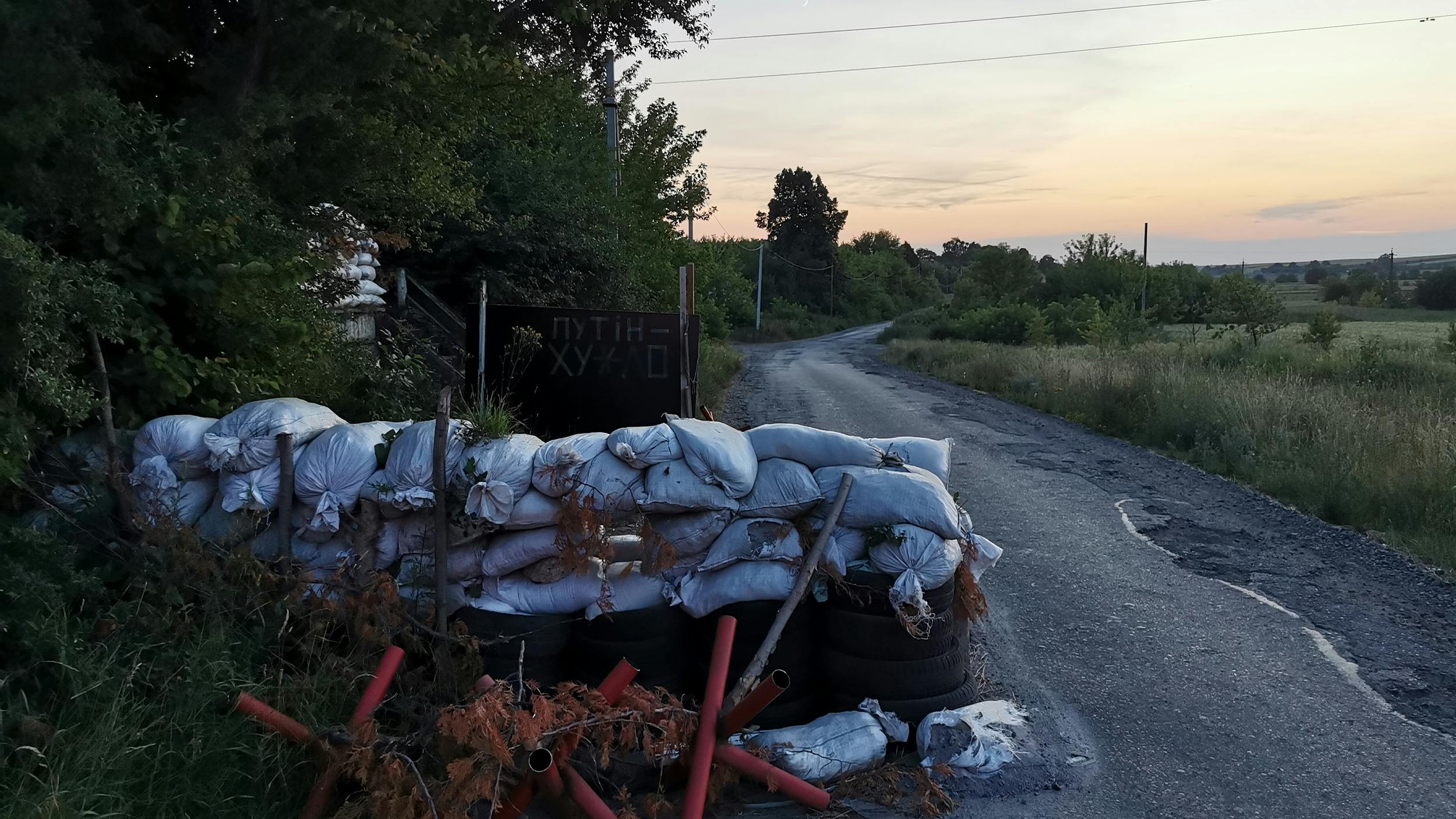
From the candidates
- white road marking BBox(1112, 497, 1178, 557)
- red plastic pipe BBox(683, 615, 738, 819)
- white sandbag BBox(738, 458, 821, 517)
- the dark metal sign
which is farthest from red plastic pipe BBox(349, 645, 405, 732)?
white road marking BBox(1112, 497, 1178, 557)

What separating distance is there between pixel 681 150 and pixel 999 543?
1515 cm

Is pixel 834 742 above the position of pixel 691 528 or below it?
below

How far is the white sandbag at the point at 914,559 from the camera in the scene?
4.07 meters

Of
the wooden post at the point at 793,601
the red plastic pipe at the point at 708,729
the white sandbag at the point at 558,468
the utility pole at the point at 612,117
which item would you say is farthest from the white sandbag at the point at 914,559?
the utility pole at the point at 612,117

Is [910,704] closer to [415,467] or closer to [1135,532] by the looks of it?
[415,467]

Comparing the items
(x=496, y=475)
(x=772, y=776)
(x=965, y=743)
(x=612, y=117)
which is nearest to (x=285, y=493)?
(x=496, y=475)

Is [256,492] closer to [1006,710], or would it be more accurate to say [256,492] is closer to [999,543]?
[1006,710]

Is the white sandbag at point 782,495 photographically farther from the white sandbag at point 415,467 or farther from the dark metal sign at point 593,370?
the dark metal sign at point 593,370

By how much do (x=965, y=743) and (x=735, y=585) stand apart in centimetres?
110

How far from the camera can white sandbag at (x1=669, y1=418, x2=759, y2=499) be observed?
4145mm

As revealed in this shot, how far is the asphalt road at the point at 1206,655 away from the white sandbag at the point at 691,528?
48.4 inches

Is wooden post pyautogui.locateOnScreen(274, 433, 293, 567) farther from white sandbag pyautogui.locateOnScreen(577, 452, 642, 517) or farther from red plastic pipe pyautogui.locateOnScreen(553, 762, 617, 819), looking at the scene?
red plastic pipe pyautogui.locateOnScreen(553, 762, 617, 819)

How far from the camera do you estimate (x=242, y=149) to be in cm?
490

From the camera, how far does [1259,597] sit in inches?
244
